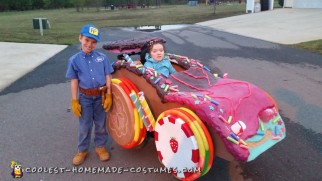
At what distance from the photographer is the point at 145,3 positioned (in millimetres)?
50312

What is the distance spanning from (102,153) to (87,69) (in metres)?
1.00

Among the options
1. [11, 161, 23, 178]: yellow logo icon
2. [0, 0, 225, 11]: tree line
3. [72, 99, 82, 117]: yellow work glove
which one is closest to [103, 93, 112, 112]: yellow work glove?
[72, 99, 82, 117]: yellow work glove

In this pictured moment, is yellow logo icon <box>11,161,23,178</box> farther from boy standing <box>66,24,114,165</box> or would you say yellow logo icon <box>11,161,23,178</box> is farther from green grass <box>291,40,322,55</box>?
green grass <box>291,40,322,55</box>

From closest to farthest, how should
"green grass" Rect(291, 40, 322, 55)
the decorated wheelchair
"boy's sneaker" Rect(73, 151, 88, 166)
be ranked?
the decorated wheelchair, "boy's sneaker" Rect(73, 151, 88, 166), "green grass" Rect(291, 40, 322, 55)

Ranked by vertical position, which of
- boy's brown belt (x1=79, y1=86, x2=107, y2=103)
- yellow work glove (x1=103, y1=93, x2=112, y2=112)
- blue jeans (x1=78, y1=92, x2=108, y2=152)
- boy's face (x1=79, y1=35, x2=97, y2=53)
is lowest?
blue jeans (x1=78, y1=92, x2=108, y2=152)

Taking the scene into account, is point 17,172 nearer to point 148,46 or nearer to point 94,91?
point 94,91

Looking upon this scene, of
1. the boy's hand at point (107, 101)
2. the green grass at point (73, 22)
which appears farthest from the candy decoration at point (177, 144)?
the green grass at point (73, 22)

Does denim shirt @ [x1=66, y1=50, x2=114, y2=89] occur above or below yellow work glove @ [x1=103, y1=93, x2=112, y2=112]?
above

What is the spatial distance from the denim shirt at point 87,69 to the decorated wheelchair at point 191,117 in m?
0.23

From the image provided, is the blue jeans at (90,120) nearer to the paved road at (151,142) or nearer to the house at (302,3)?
the paved road at (151,142)

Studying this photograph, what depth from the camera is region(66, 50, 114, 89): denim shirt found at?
306 cm

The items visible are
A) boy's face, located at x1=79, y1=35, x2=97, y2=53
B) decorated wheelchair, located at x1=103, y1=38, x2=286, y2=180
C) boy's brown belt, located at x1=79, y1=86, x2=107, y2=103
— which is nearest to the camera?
decorated wheelchair, located at x1=103, y1=38, x2=286, y2=180

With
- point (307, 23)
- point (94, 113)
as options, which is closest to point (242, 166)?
point (94, 113)

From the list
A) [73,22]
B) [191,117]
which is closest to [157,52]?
[191,117]
